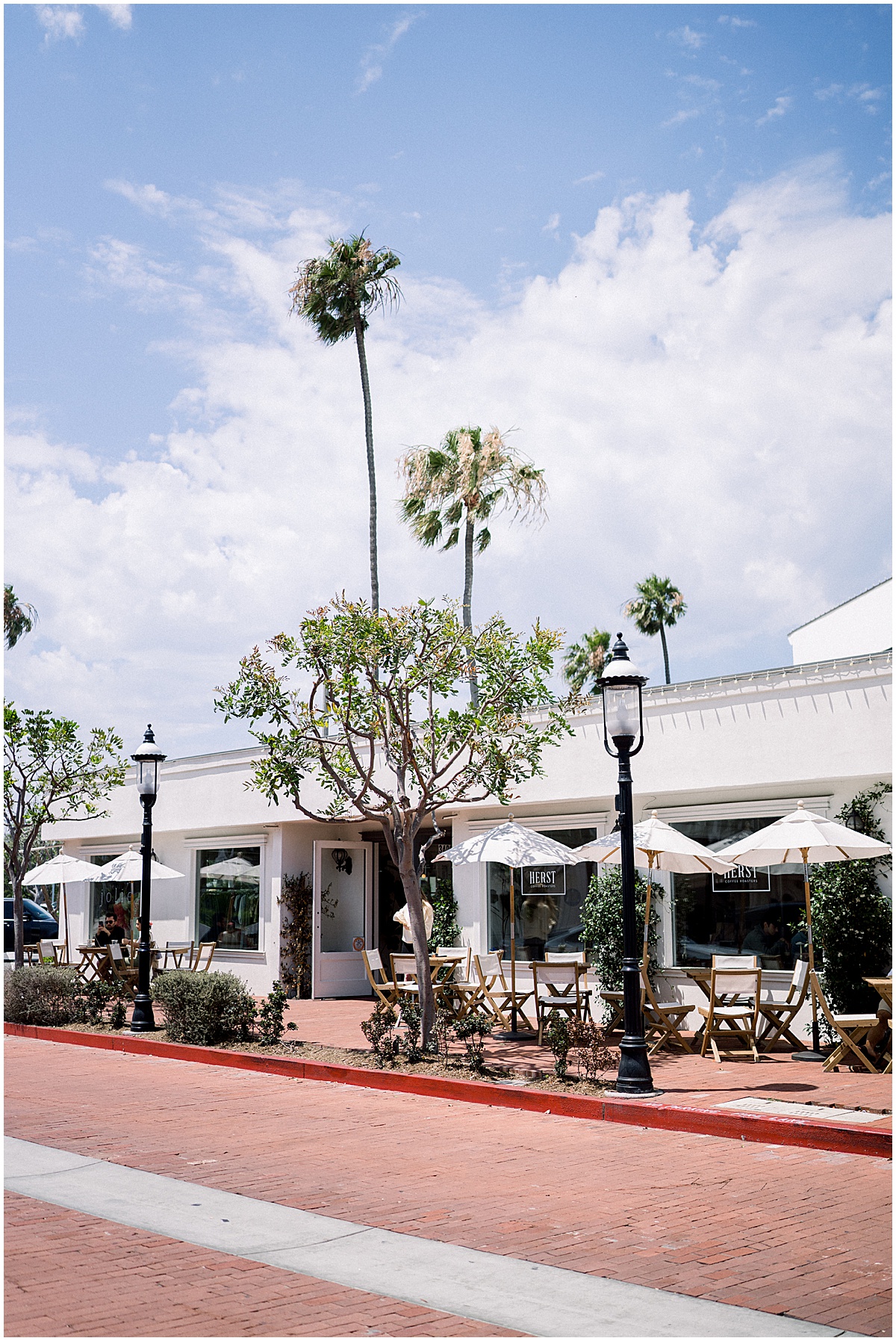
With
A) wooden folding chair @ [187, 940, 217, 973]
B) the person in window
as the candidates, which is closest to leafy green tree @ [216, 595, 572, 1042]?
wooden folding chair @ [187, 940, 217, 973]

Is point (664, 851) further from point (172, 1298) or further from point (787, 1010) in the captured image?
point (172, 1298)

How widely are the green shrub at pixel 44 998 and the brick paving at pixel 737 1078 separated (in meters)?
3.62

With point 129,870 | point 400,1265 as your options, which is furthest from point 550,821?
point 400,1265

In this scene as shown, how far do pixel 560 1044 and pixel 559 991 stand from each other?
8.63 ft

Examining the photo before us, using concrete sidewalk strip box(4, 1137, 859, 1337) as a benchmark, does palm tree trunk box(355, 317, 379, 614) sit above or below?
above

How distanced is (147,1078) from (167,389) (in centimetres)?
770

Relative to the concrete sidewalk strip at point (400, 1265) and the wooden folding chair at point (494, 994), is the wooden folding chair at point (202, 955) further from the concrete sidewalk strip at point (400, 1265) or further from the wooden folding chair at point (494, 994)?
the concrete sidewalk strip at point (400, 1265)

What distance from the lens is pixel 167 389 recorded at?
44.8 feet

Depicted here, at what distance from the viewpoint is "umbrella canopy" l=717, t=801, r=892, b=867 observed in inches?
451

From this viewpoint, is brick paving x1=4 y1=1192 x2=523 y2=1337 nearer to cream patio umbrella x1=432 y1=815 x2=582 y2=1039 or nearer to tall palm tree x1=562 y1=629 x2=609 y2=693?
cream patio umbrella x1=432 y1=815 x2=582 y2=1039

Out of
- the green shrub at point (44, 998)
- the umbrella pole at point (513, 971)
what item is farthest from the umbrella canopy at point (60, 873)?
the umbrella pole at point (513, 971)

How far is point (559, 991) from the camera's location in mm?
13469

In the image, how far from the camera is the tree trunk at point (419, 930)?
12.2 m

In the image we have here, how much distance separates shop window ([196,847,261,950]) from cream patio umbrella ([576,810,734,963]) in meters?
9.02
